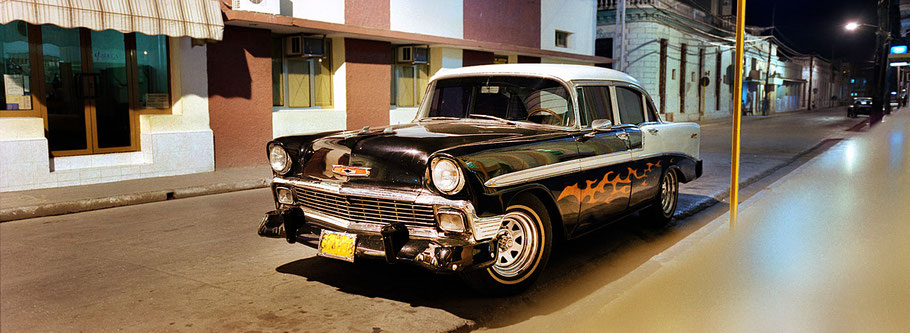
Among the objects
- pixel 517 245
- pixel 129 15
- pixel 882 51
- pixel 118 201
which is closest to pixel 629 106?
pixel 517 245

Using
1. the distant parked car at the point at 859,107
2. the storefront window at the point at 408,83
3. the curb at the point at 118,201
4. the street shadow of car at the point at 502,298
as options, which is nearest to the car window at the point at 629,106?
the street shadow of car at the point at 502,298

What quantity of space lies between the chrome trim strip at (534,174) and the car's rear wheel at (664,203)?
2.10 metres

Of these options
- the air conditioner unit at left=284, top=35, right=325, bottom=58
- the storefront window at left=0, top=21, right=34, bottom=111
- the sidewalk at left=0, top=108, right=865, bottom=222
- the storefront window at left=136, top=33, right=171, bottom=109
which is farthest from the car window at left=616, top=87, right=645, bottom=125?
the storefront window at left=0, top=21, right=34, bottom=111

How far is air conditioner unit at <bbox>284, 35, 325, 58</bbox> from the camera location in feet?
42.7

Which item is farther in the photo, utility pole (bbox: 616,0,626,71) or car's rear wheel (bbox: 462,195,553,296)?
utility pole (bbox: 616,0,626,71)

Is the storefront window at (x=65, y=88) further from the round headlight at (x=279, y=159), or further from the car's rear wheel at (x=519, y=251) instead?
the car's rear wheel at (x=519, y=251)

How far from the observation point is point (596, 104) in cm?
562

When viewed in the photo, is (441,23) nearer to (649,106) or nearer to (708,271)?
(649,106)

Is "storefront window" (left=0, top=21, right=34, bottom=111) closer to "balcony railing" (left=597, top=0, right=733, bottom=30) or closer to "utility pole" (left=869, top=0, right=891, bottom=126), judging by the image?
"balcony railing" (left=597, top=0, right=733, bottom=30)

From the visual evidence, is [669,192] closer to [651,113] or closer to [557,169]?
[651,113]

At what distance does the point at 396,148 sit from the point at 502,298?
4.04ft

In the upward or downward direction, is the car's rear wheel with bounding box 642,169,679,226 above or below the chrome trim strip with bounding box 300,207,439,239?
below

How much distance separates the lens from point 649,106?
660cm

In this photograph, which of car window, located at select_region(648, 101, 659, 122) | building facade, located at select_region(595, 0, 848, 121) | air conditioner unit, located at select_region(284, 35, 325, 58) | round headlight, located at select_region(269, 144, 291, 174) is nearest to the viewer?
round headlight, located at select_region(269, 144, 291, 174)
